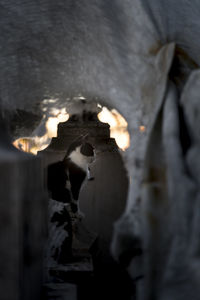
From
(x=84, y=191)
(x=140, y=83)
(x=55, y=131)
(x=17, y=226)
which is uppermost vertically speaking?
(x=55, y=131)

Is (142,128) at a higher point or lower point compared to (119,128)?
lower

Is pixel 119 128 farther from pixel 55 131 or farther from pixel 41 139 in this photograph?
pixel 41 139

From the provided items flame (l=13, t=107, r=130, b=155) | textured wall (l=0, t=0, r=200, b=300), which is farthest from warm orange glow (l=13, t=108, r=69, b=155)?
textured wall (l=0, t=0, r=200, b=300)

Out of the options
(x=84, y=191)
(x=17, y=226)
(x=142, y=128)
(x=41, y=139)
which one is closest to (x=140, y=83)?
(x=142, y=128)

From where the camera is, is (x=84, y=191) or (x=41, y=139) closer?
(x=41, y=139)

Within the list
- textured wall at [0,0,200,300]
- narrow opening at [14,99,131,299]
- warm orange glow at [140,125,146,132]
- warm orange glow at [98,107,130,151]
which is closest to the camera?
textured wall at [0,0,200,300]

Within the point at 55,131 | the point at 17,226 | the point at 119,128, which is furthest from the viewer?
the point at 119,128

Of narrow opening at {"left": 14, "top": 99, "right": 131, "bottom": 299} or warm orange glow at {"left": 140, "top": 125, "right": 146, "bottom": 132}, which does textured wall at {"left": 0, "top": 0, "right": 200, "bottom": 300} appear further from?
narrow opening at {"left": 14, "top": 99, "right": 131, "bottom": 299}

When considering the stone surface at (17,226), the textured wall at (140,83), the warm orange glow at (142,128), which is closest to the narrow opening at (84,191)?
the textured wall at (140,83)

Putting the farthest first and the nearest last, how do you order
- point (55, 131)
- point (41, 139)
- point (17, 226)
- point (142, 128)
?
point (55, 131)
point (41, 139)
point (142, 128)
point (17, 226)

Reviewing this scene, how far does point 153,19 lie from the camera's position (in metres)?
2.12

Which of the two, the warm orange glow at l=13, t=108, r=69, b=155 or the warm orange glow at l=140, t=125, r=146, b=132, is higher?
the warm orange glow at l=13, t=108, r=69, b=155

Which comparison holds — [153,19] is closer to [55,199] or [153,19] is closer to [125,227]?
[125,227]

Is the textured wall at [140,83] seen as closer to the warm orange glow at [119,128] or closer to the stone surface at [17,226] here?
the stone surface at [17,226]
